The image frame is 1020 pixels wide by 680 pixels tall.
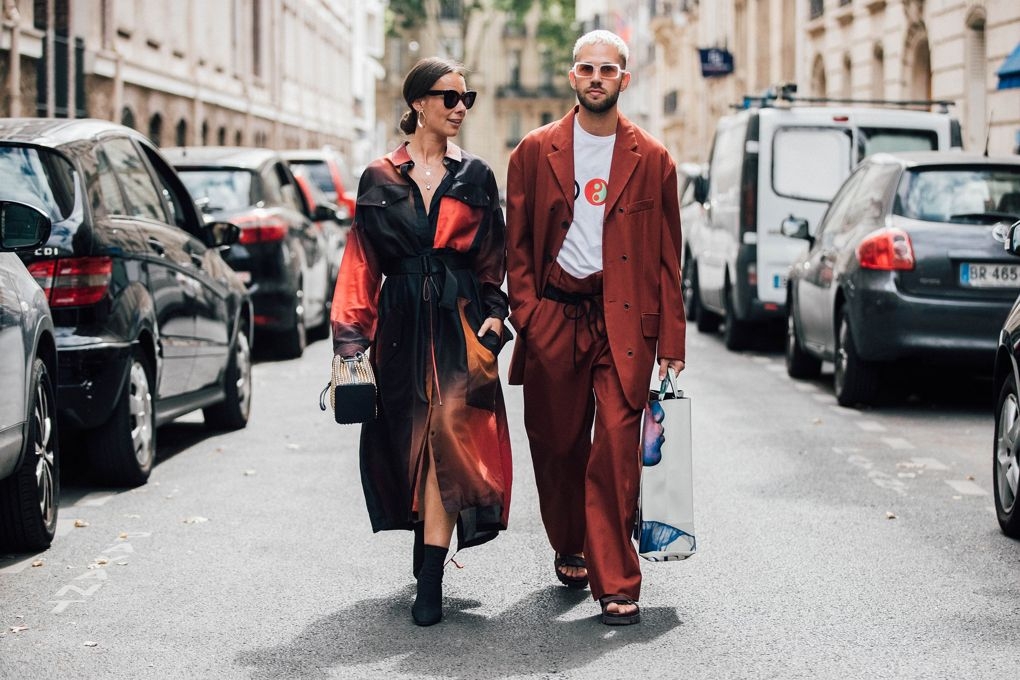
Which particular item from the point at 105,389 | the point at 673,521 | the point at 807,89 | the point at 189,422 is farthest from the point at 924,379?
the point at 807,89

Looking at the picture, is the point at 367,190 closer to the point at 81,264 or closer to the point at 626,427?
the point at 626,427

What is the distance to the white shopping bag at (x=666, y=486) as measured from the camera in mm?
5773

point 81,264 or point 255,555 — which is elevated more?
point 81,264

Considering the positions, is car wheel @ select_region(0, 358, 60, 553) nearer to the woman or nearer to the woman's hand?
the woman

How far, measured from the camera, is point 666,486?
580 cm

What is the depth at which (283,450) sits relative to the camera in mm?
9945

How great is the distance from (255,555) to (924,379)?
788cm

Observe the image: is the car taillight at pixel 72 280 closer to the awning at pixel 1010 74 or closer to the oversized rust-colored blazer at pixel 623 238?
the oversized rust-colored blazer at pixel 623 238

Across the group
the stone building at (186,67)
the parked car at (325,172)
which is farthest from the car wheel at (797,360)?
the stone building at (186,67)

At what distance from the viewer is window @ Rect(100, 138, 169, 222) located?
8.85 meters

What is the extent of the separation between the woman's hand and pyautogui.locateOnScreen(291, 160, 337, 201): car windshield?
16080 millimetres

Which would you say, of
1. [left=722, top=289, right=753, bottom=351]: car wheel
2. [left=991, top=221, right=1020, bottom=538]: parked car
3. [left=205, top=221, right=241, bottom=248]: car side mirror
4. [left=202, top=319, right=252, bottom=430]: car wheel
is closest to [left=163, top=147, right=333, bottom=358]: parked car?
[left=202, top=319, right=252, bottom=430]: car wheel

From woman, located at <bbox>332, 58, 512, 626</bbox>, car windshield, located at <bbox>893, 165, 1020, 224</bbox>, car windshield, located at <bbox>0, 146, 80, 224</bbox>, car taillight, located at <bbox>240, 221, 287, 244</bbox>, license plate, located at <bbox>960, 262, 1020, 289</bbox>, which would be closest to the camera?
woman, located at <bbox>332, 58, 512, 626</bbox>

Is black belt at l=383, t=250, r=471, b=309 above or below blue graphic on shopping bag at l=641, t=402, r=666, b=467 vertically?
above
